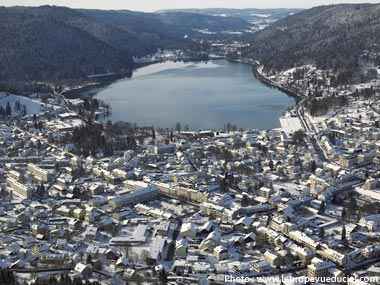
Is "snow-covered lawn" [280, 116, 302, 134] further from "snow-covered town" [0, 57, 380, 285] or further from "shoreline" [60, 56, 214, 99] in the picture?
"shoreline" [60, 56, 214, 99]

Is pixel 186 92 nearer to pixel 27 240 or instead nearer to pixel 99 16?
pixel 27 240

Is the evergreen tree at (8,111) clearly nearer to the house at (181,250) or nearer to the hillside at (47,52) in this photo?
the hillside at (47,52)

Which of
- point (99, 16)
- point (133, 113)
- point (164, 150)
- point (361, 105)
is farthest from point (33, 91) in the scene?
point (99, 16)

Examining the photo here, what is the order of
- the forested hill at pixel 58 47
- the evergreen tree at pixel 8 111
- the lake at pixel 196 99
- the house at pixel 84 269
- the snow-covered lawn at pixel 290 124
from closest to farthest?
1. the house at pixel 84 269
2. the snow-covered lawn at pixel 290 124
3. the lake at pixel 196 99
4. the evergreen tree at pixel 8 111
5. the forested hill at pixel 58 47

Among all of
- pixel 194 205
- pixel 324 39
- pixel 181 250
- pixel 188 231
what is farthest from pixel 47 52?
pixel 181 250

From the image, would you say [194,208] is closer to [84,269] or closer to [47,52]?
[84,269]

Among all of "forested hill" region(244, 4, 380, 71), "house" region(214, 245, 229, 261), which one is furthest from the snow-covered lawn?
"forested hill" region(244, 4, 380, 71)

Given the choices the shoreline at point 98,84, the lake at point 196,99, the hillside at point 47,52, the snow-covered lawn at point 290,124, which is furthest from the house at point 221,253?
the hillside at point 47,52
